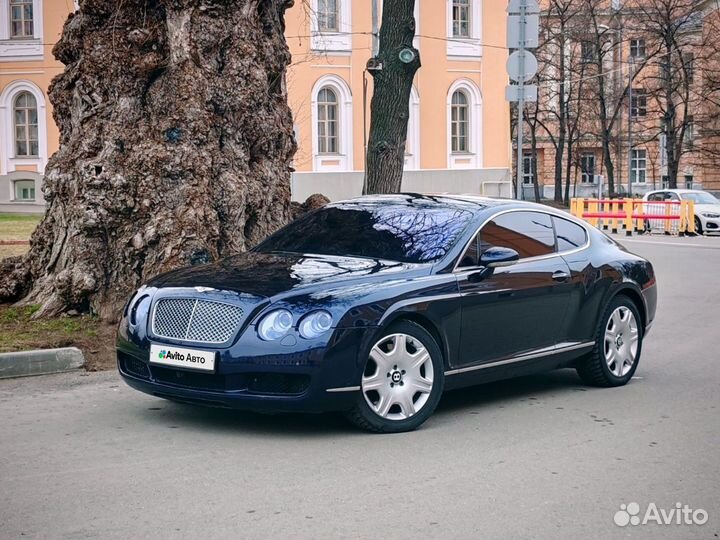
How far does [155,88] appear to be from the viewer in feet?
38.2

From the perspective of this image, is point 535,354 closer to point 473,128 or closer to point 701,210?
point 701,210

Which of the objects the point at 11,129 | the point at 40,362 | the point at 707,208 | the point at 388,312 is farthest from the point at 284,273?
the point at 11,129

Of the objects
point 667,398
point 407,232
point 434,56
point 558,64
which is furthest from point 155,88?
point 558,64

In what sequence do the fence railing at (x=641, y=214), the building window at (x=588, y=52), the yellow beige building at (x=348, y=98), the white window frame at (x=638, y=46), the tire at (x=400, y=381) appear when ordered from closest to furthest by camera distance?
the tire at (x=400, y=381), the fence railing at (x=641, y=214), the yellow beige building at (x=348, y=98), the building window at (x=588, y=52), the white window frame at (x=638, y=46)

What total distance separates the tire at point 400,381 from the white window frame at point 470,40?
1801 inches

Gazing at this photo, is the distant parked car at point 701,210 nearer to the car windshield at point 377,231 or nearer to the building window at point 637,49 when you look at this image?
the car windshield at point 377,231

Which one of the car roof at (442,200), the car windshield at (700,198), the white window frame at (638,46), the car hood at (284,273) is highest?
the white window frame at (638,46)

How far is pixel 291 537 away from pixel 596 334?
15.0 feet

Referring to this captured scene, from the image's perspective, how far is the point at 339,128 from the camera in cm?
4988

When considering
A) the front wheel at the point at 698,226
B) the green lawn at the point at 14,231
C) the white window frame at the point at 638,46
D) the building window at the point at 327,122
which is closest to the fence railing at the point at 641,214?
the front wheel at the point at 698,226

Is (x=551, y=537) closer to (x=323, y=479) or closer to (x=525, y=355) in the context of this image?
(x=323, y=479)

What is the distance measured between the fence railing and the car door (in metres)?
26.5

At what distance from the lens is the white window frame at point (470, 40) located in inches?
2039

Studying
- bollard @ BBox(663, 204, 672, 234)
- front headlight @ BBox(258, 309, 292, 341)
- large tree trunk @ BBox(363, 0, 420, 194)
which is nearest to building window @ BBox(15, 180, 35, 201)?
bollard @ BBox(663, 204, 672, 234)
